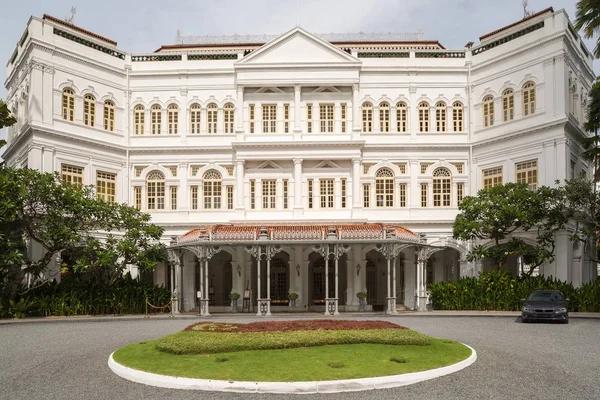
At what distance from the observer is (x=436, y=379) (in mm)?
13258

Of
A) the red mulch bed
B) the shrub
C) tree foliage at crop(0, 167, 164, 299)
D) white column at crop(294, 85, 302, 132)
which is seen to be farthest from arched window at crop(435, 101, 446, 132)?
the shrub

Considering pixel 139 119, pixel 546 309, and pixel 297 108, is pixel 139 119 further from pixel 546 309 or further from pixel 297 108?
pixel 546 309

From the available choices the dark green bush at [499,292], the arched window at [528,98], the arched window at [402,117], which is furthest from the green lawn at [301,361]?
→ the arched window at [402,117]

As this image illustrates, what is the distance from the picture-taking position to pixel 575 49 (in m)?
36.0

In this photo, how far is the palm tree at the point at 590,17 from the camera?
28.9 m

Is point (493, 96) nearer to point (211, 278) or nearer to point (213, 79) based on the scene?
point (213, 79)

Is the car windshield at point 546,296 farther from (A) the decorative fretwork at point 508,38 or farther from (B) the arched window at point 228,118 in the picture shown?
(B) the arched window at point 228,118

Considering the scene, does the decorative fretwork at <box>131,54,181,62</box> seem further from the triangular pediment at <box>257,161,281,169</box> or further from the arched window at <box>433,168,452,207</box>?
the arched window at <box>433,168,452,207</box>

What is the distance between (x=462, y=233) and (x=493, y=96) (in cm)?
940

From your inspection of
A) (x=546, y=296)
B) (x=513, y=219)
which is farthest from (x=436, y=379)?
(x=513, y=219)

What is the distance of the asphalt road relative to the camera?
1223 cm

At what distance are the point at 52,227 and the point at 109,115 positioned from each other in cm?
1075

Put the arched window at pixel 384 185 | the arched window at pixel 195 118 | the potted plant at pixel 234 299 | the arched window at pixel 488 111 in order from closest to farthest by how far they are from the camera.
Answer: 1. the potted plant at pixel 234 299
2. the arched window at pixel 488 111
3. the arched window at pixel 384 185
4. the arched window at pixel 195 118

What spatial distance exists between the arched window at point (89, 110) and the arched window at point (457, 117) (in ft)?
69.3
